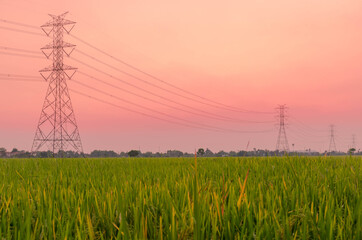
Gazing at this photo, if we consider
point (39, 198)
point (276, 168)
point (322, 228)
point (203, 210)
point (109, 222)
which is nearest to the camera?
point (322, 228)

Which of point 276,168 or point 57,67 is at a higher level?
point 57,67

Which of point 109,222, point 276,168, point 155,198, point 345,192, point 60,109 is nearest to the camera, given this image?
point 109,222

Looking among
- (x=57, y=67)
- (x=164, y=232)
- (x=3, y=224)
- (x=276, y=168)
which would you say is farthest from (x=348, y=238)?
(x=57, y=67)

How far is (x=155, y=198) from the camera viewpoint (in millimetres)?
2951

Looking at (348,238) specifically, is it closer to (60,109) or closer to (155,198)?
(155,198)

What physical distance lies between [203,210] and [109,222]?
2.55 ft

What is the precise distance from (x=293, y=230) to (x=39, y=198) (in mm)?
2564

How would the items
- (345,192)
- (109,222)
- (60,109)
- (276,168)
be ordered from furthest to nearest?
(60,109) < (276,168) < (345,192) < (109,222)

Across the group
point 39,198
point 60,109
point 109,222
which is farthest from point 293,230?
point 60,109

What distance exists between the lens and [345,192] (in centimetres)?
357

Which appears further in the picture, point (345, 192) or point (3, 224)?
point (345, 192)

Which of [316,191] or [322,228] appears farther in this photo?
[316,191]

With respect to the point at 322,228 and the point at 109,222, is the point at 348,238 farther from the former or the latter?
the point at 109,222

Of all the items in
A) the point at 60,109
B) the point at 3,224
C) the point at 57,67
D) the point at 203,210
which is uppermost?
the point at 57,67
